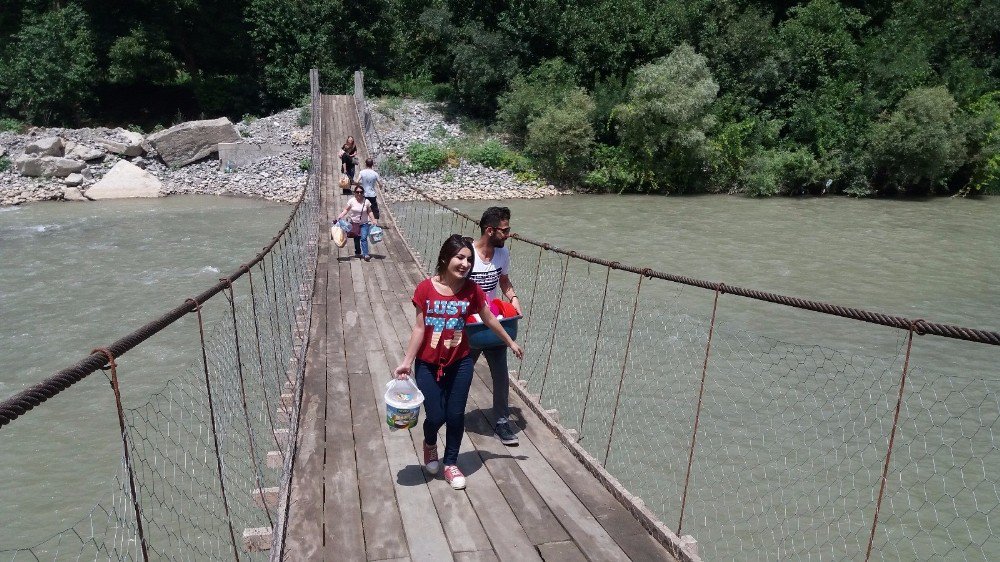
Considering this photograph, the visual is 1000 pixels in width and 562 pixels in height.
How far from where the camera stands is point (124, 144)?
18.6 meters

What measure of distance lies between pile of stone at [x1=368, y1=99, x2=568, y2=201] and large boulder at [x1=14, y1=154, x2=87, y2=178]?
7244 millimetres

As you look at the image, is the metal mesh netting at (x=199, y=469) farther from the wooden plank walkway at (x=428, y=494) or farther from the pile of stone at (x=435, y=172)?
the pile of stone at (x=435, y=172)

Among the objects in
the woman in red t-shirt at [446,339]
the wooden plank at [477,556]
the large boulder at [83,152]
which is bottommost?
the large boulder at [83,152]

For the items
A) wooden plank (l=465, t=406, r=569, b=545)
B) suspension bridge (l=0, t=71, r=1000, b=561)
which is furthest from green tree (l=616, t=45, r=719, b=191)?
wooden plank (l=465, t=406, r=569, b=545)

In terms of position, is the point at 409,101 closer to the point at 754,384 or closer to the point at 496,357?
the point at 754,384

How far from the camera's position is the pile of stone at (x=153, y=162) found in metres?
17.0

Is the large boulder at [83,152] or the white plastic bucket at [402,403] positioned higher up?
the white plastic bucket at [402,403]

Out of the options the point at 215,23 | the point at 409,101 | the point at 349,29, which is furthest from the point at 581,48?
the point at 215,23

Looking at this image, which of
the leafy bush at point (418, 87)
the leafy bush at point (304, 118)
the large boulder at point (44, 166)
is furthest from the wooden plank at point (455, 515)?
the leafy bush at point (418, 87)

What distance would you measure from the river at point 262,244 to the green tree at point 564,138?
1.10 metres

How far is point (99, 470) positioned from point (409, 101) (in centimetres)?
1880

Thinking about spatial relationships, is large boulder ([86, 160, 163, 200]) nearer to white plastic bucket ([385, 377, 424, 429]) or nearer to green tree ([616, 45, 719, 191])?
green tree ([616, 45, 719, 191])

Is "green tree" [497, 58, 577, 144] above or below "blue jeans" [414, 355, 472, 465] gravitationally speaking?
above

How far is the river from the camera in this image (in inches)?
219
